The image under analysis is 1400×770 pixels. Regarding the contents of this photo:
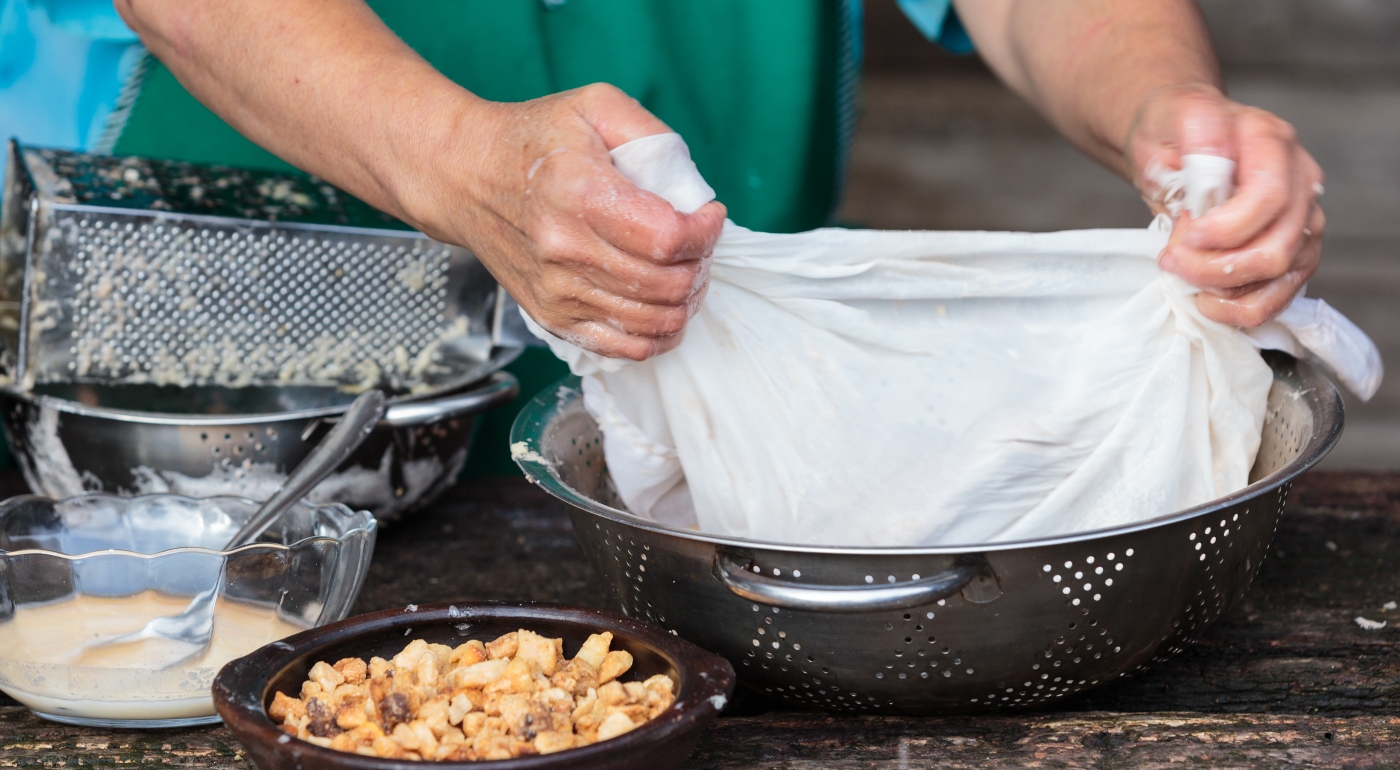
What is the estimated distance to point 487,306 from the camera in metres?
1.16

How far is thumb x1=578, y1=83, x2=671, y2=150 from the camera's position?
754mm

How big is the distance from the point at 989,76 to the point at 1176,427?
248 cm

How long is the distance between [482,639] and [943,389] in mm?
390

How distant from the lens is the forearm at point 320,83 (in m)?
0.86

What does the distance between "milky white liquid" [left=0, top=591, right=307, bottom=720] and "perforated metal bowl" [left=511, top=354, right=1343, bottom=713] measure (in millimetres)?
230

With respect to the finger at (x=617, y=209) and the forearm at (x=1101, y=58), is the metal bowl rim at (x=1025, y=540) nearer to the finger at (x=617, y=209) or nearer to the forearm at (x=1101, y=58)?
the finger at (x=617, y=209)

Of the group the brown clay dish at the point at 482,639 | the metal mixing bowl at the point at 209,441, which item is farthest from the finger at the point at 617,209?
the metal mixing bowl at the point at 209,441

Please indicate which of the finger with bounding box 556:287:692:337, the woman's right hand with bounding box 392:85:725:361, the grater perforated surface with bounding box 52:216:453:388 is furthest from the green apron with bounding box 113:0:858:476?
the finger with bounding box 556:287:692:337

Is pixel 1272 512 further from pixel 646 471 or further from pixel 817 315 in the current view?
pixel 646 471

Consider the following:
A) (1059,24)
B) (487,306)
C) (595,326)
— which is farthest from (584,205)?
(1059,24)

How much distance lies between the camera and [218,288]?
1.10m

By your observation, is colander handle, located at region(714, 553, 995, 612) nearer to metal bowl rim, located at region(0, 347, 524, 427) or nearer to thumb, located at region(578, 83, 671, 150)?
thumb, located at region(578, 83, 671, 150)

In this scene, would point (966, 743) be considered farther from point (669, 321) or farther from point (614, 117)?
point (614, 117)

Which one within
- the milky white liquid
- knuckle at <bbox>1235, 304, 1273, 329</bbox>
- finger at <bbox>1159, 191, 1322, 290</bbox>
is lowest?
the milky white liquid
